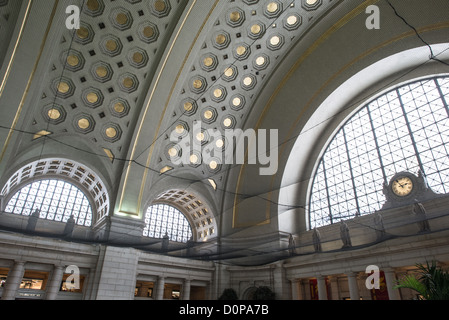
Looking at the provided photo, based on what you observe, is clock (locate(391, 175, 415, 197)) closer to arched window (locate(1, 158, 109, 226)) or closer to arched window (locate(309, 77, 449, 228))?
arched window (locate(309, 77, 449, 228))

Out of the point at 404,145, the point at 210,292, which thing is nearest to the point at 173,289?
the point at 210,292

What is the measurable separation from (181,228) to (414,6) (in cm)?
2121

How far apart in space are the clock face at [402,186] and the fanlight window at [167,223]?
51.1 ft

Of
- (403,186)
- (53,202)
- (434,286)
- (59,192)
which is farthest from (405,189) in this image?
(53,202)

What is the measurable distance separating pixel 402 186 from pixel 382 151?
3.04 metres

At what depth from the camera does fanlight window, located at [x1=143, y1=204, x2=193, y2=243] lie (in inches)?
901

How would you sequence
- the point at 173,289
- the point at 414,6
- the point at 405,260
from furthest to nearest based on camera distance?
1. the point at 173,289
2. the point at 414,6
3. the point at 405,260

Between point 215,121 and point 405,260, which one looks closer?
point 405,260

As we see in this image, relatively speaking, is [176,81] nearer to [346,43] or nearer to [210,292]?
[346,43]

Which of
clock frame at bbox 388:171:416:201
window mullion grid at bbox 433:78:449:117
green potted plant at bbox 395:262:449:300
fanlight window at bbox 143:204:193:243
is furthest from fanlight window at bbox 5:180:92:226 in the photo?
window mullion grid at bbox 433:78:449:117

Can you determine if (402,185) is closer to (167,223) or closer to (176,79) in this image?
(176,79)

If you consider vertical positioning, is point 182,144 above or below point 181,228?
above

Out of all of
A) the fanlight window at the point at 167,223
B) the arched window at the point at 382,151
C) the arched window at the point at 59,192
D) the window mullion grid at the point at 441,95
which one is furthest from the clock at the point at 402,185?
the arched window at the point at 59,192

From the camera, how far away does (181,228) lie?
24.3 meters
